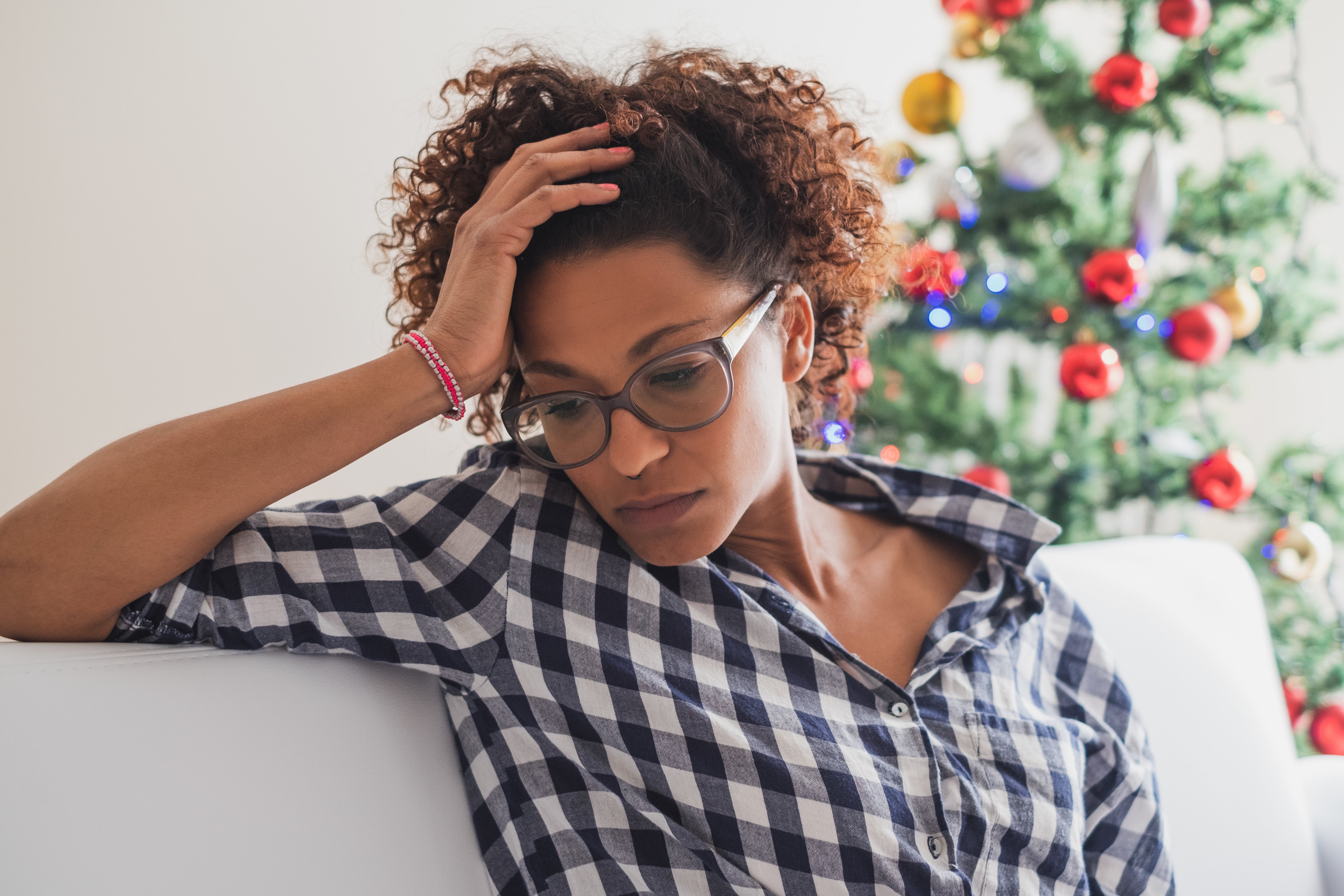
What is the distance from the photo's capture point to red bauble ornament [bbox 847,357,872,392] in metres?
2.01

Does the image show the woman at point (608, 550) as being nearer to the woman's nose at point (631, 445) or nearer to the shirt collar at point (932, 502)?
the woman's nose at point (631, 445)

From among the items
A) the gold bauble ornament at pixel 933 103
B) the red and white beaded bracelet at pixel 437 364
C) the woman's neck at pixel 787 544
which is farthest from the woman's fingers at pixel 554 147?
the gold bauble ornament at pixel 933 103

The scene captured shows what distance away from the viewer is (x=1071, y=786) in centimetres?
102

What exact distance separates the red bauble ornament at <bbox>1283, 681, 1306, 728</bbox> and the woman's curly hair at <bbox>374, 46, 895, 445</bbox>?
1774 millimetres

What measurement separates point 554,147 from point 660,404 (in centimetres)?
28

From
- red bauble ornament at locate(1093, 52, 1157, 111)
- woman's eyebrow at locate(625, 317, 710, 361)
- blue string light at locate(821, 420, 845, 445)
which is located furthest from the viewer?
red bauble ornament at locate(1093, 52, 1157, 111)

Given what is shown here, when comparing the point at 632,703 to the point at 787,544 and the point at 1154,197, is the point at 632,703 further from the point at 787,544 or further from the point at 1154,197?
the point at 1154,197

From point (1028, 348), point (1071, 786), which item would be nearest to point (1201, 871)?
point (1071, 786)

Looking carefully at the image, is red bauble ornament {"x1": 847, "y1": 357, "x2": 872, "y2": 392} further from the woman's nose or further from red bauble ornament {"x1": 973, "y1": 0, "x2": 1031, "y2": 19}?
the woman's nose

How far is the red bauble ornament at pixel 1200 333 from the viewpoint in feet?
6.44

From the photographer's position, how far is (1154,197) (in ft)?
6.48

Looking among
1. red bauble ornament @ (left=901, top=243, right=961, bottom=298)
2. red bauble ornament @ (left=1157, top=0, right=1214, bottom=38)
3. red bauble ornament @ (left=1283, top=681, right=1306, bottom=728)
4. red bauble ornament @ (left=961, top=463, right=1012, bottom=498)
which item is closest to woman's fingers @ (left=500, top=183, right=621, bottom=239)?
red bauble ornament @ (left=901, top=243, right=961, bottom=298)

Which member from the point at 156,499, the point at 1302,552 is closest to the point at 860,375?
the point at 1302,552

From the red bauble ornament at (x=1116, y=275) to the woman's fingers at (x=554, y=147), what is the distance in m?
1.48
